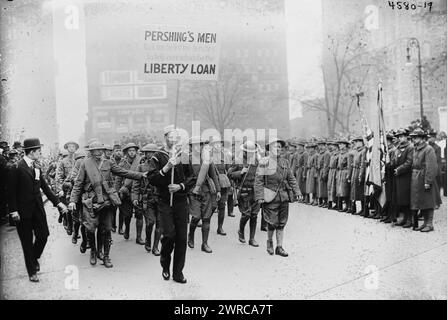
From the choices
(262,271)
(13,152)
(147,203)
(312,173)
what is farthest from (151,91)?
(312,173)

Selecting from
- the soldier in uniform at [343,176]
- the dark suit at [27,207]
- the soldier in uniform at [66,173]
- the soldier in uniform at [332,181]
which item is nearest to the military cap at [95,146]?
the dark suit at [27,207]

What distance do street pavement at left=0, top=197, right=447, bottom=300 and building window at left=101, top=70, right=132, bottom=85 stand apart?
2.87 meters

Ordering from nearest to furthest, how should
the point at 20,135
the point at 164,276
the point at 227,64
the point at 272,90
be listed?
the point at 164,276
the point at 20,135
the point at 227,64
the point at 272,90

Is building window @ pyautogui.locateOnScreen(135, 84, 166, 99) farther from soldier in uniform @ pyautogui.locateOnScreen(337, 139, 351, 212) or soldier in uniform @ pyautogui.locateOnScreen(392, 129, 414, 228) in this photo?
soldier in uniform @ pyautogui.locateOnScreen(337, 139, 351, 212)

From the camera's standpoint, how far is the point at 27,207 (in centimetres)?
603

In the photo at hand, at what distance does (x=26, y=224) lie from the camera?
598cm

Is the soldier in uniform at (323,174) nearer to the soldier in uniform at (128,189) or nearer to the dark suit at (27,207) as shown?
the soldier in uniform at (128,189)

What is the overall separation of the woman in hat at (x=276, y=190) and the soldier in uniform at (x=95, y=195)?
2209mm

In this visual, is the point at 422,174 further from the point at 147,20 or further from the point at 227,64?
the point at 147,20

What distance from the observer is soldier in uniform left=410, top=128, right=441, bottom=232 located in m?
8.63

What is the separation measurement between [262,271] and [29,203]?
319cm

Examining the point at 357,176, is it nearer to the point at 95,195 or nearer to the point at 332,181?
the point at 332,181

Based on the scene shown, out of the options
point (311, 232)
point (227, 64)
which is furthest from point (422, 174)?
point (227, 64)
